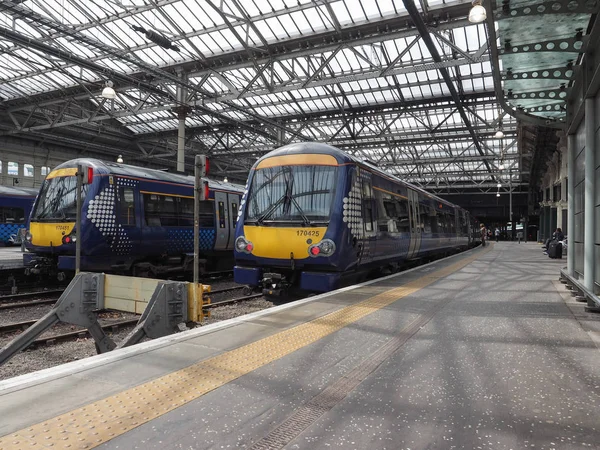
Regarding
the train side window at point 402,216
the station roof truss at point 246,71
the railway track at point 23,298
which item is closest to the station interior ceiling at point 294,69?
the station roof truss at point 246,71

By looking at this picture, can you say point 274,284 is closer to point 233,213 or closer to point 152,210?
point 152,210

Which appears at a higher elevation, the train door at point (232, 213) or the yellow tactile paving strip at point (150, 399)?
the train door at point (232, 213)

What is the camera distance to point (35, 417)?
2588mm

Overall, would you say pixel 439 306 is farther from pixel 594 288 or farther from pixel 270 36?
pixel 270 36

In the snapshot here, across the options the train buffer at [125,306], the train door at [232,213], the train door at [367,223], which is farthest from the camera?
the train door at [232,213]

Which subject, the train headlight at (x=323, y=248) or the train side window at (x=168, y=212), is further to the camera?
the train side window at (x=168, y=212)

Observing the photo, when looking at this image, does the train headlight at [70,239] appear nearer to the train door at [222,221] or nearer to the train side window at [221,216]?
the train door at [222,221]

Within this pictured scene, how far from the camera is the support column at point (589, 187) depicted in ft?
19.9

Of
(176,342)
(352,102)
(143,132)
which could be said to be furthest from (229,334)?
(143,132)

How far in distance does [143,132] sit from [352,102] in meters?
16.5

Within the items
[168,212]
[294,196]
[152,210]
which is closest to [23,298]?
[152,210]

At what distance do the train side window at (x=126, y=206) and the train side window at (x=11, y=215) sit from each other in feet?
46.3

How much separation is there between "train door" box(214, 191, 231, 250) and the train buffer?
280 inches

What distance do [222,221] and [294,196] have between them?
5630 millimetres
